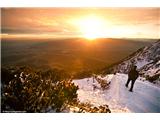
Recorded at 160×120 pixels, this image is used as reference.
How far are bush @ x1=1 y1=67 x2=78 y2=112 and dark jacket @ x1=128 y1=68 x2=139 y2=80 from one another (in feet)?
1.57

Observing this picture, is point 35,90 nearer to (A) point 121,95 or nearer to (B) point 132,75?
(A) point 121,95

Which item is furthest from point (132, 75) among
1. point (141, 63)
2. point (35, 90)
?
point (35, 90)

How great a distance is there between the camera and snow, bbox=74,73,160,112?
150 inches

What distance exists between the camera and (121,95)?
3.84m

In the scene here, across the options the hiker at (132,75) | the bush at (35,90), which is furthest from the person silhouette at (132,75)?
the bush at (35,90)

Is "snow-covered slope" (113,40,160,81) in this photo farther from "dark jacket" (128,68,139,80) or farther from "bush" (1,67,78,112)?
"bush" (1,67,78,112)

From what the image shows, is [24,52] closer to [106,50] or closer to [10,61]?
[10,61]

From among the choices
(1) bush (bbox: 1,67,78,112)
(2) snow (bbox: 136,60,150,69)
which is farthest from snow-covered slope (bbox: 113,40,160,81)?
(1) bush (bbox: 1,67,78,112)

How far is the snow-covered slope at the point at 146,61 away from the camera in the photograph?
3828 millimetres

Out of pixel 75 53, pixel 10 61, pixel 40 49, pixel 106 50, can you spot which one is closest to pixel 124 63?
pixel 106 50

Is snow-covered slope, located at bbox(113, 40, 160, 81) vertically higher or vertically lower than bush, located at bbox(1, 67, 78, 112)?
higher

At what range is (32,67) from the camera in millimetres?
3846

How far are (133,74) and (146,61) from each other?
0.16m
